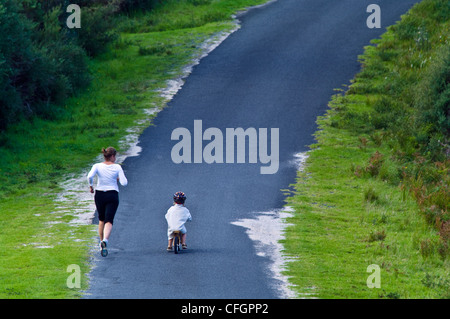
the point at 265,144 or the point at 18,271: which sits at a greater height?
the point at 265,144

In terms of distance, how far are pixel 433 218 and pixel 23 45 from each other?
14350 mm

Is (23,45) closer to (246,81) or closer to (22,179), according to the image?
(22,179)

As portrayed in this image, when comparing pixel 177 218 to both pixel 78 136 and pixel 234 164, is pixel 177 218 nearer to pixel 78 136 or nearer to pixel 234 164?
pixel 234 164

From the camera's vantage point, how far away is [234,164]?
22500 millimetres

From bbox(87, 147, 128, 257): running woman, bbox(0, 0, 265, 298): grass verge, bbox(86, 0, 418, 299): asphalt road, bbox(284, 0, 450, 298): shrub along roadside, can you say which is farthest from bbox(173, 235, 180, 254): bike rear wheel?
bbox(284, 0, 450, 298): shrub along roadside

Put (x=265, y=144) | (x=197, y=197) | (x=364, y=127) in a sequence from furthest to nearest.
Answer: (x=364, y=127) < (x=265, y=144) < (x=197, y=197)

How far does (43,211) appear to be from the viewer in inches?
719

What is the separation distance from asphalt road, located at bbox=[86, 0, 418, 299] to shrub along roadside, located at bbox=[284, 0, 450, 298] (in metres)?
0.88

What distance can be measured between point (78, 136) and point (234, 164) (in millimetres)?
5793

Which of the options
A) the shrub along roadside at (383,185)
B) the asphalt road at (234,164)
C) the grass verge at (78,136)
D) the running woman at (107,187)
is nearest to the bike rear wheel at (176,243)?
the asphalt road at (234,164)

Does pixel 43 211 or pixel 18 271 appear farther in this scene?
pixel 43 211

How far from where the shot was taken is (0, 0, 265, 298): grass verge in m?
13.9

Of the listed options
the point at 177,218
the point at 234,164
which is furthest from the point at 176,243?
the point at 234,164
